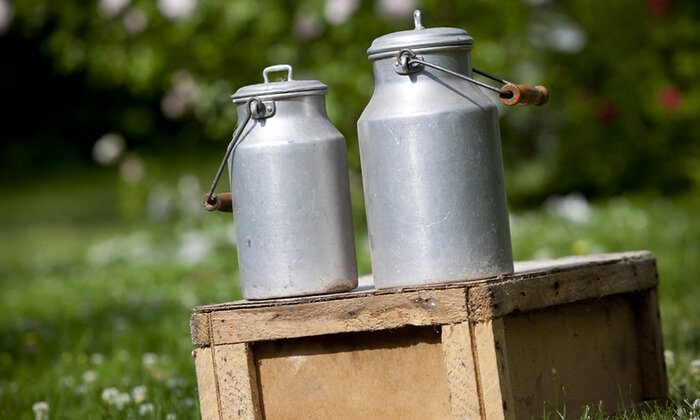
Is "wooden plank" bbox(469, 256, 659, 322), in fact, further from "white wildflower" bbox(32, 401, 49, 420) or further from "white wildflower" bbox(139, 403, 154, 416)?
"white wildflower" bbox(32, 401, 49, 420)

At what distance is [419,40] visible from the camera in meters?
2.01

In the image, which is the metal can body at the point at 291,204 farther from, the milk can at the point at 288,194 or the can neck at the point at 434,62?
the can neck at the point at 434,62

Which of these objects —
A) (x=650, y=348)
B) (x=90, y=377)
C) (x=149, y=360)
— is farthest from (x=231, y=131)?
(x=650, y=348)

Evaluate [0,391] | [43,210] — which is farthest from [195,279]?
[43,210]

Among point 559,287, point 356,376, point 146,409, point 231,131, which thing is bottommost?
point 146,409

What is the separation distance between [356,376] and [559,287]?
49cm

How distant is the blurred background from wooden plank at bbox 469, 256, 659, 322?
565 millimetres

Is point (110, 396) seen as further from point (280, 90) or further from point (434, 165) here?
point (434, 165)

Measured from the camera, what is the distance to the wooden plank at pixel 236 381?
2078mm

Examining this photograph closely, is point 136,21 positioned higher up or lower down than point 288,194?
higher up

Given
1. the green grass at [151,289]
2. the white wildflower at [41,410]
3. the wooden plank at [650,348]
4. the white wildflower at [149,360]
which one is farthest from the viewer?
the white wildflower at [149,360]

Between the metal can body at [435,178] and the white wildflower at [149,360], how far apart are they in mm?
1540

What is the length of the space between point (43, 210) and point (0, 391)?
940 cm

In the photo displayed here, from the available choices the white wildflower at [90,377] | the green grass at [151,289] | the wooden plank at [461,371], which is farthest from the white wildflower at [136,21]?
the wooden plank at [461,371]
